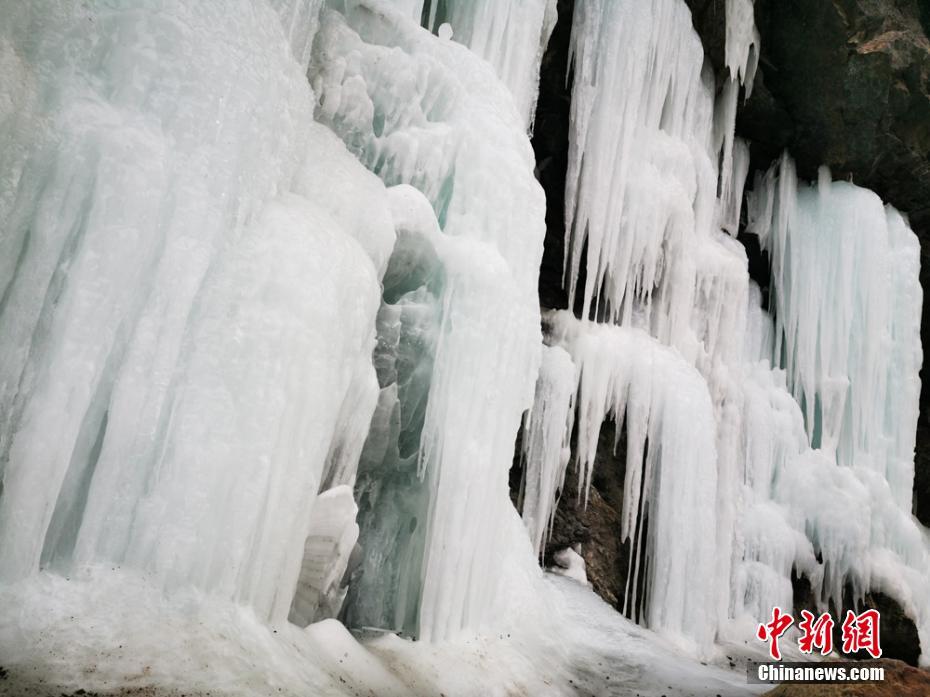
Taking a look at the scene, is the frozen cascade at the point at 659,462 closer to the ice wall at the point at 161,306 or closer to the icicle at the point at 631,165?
the icicle at the point at 631,165

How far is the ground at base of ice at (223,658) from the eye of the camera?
2777 millimetres

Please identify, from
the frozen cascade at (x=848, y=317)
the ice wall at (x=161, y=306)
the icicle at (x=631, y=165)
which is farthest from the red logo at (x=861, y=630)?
the ice wall at (x=161, y=306)

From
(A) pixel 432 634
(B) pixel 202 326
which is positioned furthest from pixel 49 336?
(A) pixel 432 634

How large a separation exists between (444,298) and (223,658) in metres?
3.02

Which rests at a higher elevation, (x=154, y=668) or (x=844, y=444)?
(x=844, y=444)

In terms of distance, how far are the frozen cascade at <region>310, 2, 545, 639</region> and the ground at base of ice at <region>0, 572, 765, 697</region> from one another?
355mm

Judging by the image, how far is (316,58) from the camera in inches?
226

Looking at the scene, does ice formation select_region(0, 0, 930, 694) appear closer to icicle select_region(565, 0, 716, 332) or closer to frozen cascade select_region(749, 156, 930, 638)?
icicle select_region(565, 0, 716, 332)

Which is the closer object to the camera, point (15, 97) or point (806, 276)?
point (15, 97)

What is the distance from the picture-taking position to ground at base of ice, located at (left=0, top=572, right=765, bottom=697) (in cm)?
278

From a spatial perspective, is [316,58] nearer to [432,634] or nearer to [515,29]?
[515,29]

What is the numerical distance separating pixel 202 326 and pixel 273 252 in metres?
0.57

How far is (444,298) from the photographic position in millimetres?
5625

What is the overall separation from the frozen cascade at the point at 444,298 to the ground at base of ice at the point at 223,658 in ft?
1.16
